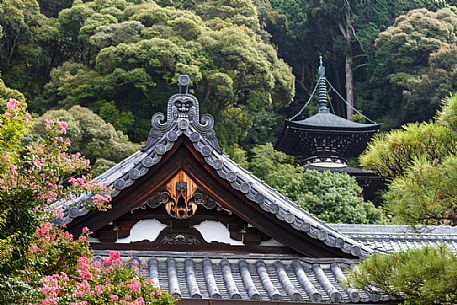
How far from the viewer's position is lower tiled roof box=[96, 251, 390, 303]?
6.18 meters

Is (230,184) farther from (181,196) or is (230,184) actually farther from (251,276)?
(251,276)

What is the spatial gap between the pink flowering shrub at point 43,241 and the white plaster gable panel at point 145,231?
1838 mm

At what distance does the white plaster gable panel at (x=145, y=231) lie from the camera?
6711 mm

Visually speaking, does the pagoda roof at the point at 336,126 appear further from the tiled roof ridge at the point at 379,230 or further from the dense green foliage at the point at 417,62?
the tiled roof ridge at the point at 379,230

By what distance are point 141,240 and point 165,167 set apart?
703 millimetres

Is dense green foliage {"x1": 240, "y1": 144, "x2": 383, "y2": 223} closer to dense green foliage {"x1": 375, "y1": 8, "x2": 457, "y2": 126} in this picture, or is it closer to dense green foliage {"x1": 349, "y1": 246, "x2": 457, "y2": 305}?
dense green foliage {"x1": 349, "y1": 246, "x2": 457, "y2": 305}

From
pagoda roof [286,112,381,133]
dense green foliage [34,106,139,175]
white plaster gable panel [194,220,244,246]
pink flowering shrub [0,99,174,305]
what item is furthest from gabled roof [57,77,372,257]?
pagoda roof [286,112,381,133]

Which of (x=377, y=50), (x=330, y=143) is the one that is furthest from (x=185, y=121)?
(x=377, y=50)

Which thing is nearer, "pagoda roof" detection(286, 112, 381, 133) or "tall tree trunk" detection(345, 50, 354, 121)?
"pagoda roof" detection(286, 112, 381, 133)

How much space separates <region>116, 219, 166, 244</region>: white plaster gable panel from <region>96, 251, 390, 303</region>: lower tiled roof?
0.13 m

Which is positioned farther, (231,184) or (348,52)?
(348,52)

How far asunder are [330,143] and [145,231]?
789 inches

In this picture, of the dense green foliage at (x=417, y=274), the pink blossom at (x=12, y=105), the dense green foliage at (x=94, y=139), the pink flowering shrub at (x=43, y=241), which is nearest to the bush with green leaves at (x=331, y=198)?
the dense green foliage at (x=94, y=139)

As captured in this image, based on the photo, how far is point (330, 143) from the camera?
26.3 m
